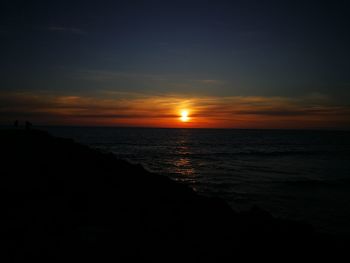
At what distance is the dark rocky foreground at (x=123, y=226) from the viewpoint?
4.26m

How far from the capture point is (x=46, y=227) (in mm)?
4859

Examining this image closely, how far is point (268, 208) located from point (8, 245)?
37.3 feet

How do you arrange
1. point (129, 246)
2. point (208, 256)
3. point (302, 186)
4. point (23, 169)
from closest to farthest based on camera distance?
point (129, 246)
point (208, 256)
point (23, 169)
point (302, 186)

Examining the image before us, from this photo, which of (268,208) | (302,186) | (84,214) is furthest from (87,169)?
(302,186)

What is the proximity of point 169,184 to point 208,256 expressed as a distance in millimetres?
5769

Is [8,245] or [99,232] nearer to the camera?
[8,245]

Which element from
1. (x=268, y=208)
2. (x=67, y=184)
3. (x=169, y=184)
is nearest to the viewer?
(x=67, y=184)

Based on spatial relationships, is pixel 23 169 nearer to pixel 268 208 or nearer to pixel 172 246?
pixel 172 246

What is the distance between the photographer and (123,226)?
540 cm

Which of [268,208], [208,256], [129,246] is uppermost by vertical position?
[129,246]

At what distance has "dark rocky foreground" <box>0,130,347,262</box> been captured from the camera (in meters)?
4.26

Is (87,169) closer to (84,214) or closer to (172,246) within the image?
(84,214)

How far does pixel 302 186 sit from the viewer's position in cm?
1684

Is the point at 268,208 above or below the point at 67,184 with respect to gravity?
below
